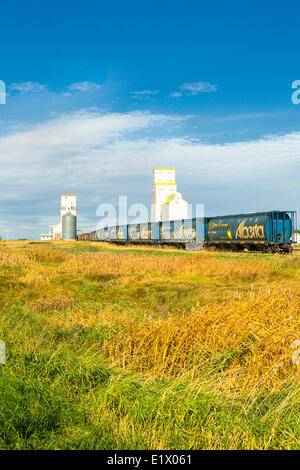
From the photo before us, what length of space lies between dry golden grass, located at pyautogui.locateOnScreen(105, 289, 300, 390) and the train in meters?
25.7

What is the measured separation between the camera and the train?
109 ft

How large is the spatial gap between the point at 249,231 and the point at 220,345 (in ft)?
94.8

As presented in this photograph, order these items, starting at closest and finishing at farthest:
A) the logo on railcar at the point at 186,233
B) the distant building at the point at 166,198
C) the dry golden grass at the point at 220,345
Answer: the dry golden grass at the point at 220,345 → the logo on railcar at the point at 186,233 → the distant building at the point at 166,198

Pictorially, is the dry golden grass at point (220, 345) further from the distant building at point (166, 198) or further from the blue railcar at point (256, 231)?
the distant building at point (166, 198)

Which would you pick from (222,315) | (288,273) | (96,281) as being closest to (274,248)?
(288,273)

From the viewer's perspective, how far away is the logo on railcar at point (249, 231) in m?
33.6

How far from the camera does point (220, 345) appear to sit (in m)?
7.37

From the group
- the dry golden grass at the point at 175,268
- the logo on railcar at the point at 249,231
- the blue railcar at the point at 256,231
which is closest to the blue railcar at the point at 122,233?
the blue railcar at the point at 256,231

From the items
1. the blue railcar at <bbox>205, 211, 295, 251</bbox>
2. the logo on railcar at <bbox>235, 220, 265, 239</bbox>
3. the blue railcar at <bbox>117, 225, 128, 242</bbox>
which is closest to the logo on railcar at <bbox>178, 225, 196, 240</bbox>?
the blue railcar at <bbox>205, 211, 295, 251</bbox>

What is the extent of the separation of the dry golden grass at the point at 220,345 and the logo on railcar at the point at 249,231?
2580 cm

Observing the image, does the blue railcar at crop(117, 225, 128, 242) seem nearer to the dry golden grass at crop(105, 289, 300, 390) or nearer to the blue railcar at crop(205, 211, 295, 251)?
the blue railcar at crop(205, 211, 295, 251)

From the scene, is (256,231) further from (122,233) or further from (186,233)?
(122,233)

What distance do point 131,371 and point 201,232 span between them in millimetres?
36390
